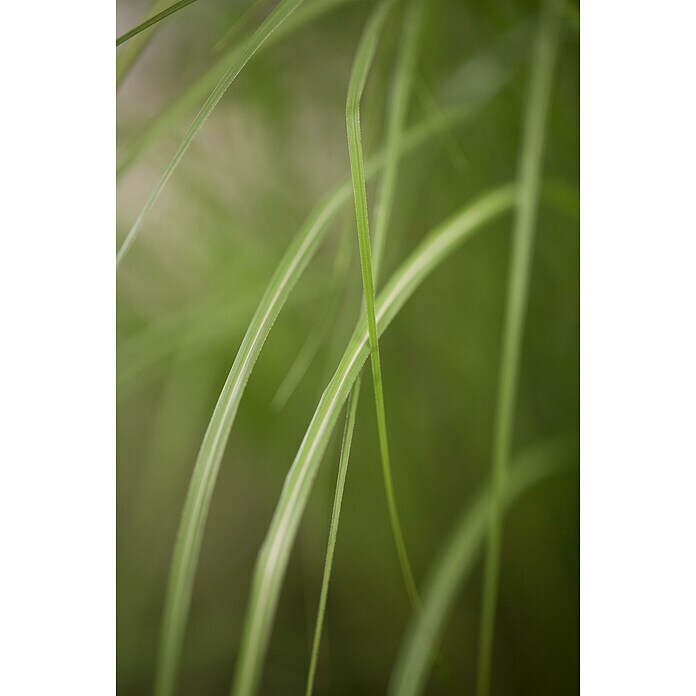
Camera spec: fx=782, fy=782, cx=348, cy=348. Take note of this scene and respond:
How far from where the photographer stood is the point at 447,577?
0.72m

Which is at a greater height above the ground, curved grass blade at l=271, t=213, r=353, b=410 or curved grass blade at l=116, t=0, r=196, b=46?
curved grass blade at l=116, t=0, r=196, b=46

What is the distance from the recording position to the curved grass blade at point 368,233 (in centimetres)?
65

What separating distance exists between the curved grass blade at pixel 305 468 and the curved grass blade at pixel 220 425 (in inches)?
2.3

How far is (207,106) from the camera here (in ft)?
2.26

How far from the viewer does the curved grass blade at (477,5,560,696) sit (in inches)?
28.6

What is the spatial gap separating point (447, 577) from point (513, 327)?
239mm

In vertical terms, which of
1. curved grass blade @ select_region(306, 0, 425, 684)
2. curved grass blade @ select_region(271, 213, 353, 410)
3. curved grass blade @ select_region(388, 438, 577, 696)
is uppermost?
curved grass blade @ select_region(306, 0, 425, 684)

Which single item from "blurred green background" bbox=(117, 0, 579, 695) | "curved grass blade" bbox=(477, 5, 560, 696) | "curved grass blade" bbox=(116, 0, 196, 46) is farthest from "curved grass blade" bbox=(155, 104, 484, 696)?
"curved grass blade" bbox=(116, 0, 196, 46)
